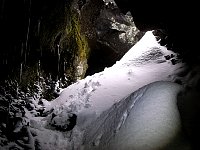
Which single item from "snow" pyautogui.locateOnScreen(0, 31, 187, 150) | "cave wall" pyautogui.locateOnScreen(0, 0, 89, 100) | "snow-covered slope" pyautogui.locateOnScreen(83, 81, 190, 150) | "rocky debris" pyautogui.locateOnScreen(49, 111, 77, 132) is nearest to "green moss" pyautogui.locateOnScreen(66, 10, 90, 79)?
"cave wall" pyautogui.locateOnScreen(0, 0, 89, 100)

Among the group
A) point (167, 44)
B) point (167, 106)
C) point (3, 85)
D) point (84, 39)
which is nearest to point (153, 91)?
point (167, 106)

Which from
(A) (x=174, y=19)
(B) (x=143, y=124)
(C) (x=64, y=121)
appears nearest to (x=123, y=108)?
(B) (x=143, y=124)

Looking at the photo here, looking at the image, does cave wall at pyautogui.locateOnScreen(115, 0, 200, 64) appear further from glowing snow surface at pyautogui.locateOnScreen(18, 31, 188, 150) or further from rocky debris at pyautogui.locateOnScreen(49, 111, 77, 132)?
rocky debris at pyautogui.locateOnScreen(49, 111, 77, 132)

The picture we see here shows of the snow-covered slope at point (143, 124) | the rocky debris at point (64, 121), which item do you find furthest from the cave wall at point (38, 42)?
the snow-covered slope at point (143, 124)

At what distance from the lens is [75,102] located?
7445 millimetres

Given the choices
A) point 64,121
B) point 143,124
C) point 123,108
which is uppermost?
point 143,124

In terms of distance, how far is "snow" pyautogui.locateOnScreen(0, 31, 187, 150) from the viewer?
14.2 ft

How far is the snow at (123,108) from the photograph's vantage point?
433 centimetres

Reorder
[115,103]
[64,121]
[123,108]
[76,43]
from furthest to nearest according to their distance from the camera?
[76,43], [64,121], [115,103], [123,108]

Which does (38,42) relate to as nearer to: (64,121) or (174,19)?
(64,121)

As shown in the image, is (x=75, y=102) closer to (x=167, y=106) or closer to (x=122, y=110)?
(x=122, y=110)

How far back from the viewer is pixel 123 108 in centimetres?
557

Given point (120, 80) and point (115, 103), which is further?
point (120, 80)

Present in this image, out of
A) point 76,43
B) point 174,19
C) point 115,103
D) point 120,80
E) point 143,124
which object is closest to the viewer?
point 143,124
